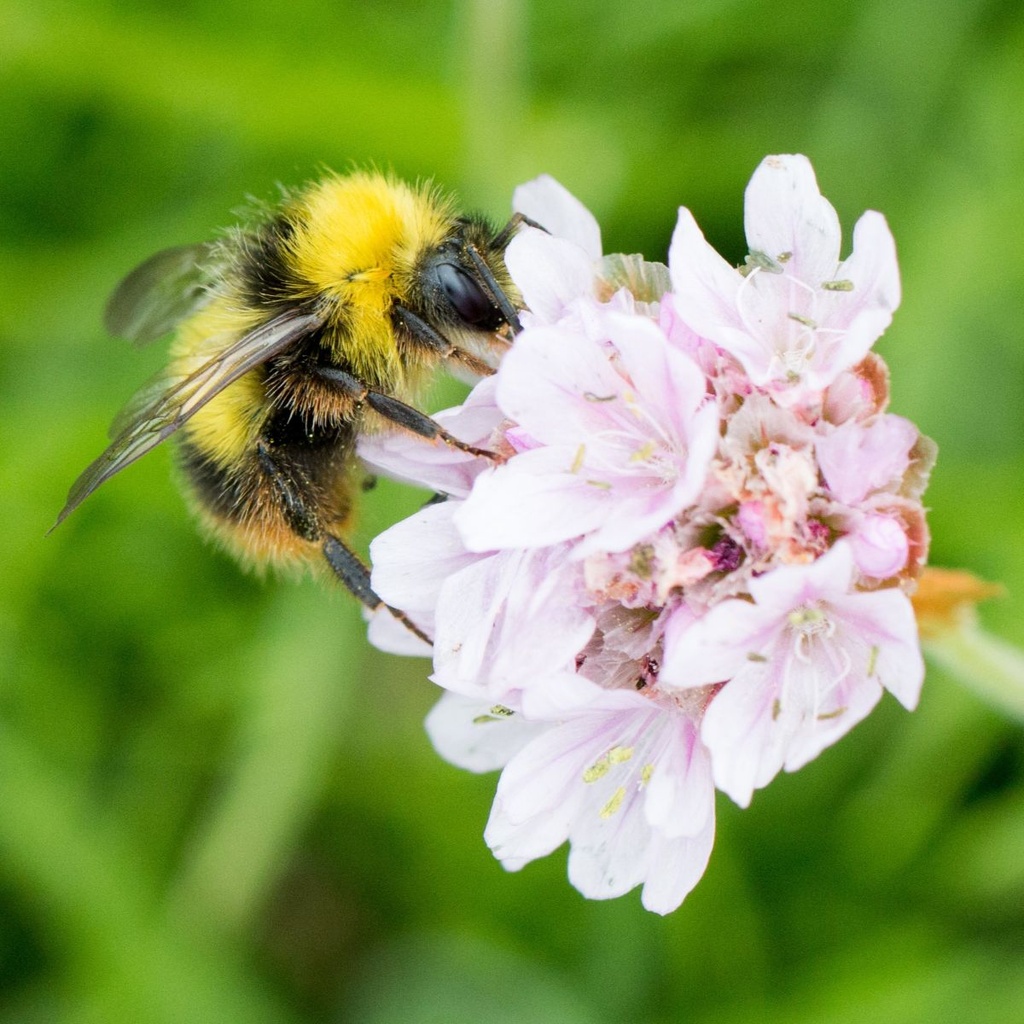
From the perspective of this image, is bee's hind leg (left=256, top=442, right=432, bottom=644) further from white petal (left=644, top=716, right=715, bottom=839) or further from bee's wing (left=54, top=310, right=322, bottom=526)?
white petal (left=644, top=716, right=715, bottom=839)

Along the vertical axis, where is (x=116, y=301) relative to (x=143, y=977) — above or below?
above

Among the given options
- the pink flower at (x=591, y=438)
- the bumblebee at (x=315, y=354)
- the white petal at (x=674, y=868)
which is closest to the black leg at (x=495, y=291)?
the bumblebee at (x=315, y=354)

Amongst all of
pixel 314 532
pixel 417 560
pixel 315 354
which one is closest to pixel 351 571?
pixel 314 532

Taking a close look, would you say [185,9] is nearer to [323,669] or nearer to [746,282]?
[323,669]

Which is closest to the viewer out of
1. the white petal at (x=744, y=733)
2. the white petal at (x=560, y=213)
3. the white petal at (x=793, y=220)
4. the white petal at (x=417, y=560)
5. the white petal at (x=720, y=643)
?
the white petal at (x=720, y=643)

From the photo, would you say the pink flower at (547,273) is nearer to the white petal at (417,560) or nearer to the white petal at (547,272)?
the white petal at (547,272)

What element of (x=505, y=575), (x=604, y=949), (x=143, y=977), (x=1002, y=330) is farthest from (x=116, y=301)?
(x=1002, y=330)

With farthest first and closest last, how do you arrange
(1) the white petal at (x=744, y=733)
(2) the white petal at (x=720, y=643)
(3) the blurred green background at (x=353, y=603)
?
(3) the blurred green background at (x=353, y=603) < (1) the white petal at (x=744, y=733) < (2) the white petal at (x=720, y=643)

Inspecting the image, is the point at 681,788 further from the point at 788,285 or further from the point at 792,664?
the point at 788,285
